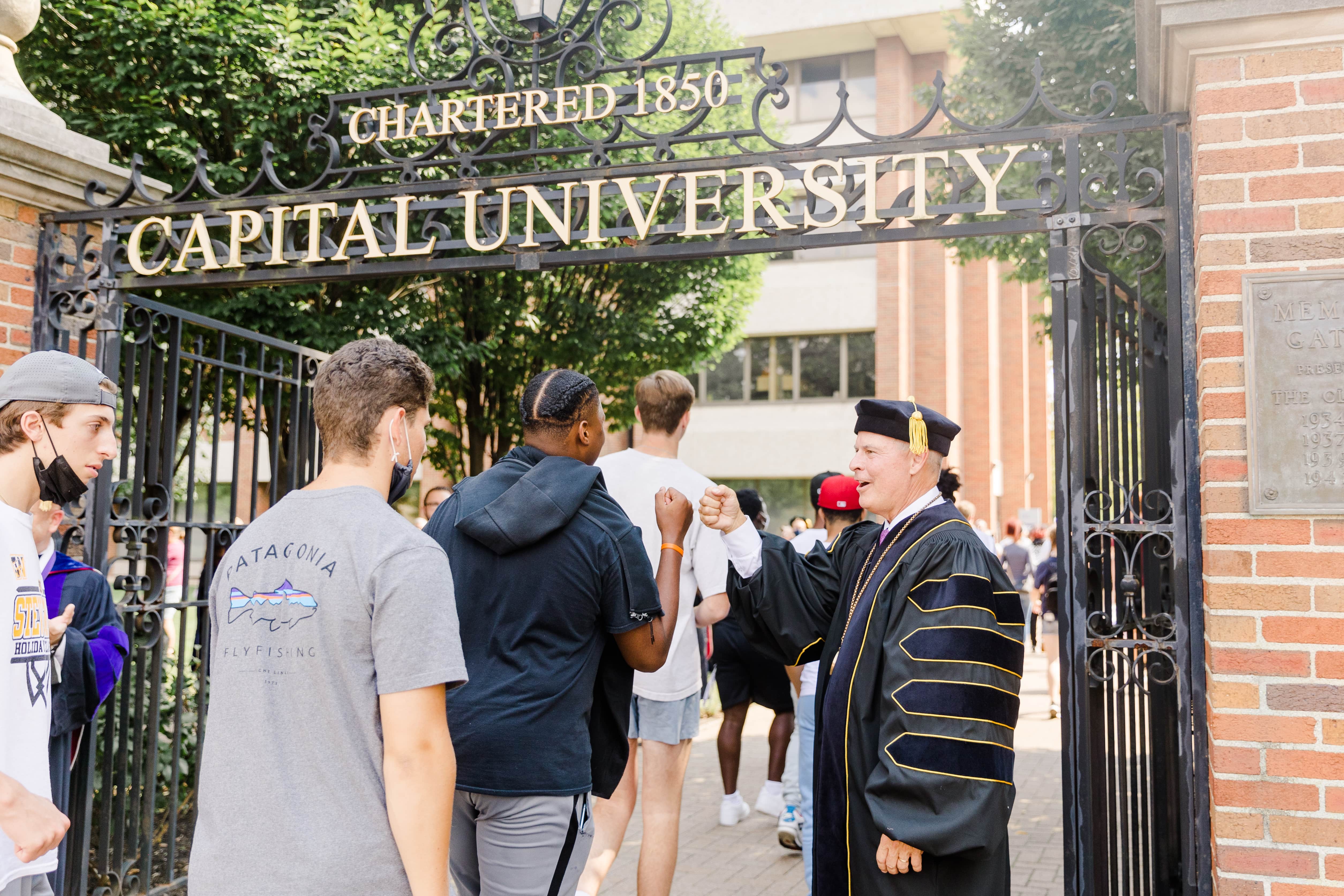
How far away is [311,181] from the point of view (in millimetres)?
9398

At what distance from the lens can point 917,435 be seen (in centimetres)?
334

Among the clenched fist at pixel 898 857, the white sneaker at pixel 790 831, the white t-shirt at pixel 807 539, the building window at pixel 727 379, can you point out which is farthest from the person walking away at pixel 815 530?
the building window at pixel 727 379

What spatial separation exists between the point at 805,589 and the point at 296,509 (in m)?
1.91

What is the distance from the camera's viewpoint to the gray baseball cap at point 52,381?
9.39 ft

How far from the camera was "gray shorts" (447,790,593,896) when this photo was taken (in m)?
2.80

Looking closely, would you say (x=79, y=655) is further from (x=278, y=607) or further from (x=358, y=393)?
(x=358, y=393)

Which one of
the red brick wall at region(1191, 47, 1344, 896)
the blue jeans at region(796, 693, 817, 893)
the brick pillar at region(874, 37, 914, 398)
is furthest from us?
the brick pillar at region(874, 37, 914, 398)

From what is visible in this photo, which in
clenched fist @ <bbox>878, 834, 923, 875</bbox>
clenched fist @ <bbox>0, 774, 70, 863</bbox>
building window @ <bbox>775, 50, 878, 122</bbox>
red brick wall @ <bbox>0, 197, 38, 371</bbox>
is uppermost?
building window @ <bbox>775, 50, 878, 122</bbox>

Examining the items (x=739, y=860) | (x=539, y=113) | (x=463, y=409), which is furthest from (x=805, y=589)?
(x=463, y=409)

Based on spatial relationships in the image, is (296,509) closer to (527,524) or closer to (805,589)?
(527,524)

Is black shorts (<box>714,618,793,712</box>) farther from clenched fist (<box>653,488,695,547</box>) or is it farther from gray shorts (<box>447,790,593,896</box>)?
gray shorts (<box>447,790,593,896</box>)

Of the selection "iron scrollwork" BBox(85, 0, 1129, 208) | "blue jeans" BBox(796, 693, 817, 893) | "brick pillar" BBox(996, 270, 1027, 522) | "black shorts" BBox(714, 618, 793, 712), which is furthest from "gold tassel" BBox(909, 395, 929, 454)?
"brick pillar" BBox(996, 270, 1027, 522)

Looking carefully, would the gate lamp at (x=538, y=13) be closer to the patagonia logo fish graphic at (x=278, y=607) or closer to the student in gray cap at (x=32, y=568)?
the student in gray cap at (x=32, y=568)

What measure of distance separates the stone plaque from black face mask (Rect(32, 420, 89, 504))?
10.6 ft
